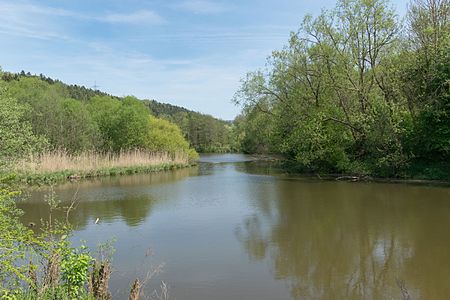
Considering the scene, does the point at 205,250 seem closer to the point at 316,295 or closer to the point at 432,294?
the point at 316,295

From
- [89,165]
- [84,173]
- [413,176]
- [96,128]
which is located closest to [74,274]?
[413,176]

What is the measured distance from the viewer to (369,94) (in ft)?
75.6

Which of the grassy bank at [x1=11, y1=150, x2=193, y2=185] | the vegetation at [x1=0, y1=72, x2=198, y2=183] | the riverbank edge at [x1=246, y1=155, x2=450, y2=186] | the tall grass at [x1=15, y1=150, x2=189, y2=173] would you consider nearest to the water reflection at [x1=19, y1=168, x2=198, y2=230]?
the grassy bank at [x1=11, y1=150, x2=193, y2=185]

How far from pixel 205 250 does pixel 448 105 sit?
1466 centimetres

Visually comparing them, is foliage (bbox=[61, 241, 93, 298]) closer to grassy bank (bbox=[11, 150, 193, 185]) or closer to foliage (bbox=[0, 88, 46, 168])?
foliage (bbox=[0, 88, 46, 168])

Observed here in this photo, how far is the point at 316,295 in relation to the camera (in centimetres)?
600

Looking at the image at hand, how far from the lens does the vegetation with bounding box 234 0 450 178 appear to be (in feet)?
64.2

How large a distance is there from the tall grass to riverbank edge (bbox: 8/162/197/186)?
251mm

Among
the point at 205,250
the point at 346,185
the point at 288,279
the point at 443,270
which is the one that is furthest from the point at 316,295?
the point at 346,185

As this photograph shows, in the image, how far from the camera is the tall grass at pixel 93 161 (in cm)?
2264

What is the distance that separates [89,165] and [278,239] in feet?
62.2

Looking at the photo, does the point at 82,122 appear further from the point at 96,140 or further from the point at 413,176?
the point at 413,176

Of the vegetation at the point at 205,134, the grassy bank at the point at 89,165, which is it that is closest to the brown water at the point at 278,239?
the grassy bank at the point at 89,165

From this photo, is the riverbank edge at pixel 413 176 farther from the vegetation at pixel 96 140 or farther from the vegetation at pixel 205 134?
the vegetation at pixel 205 134
